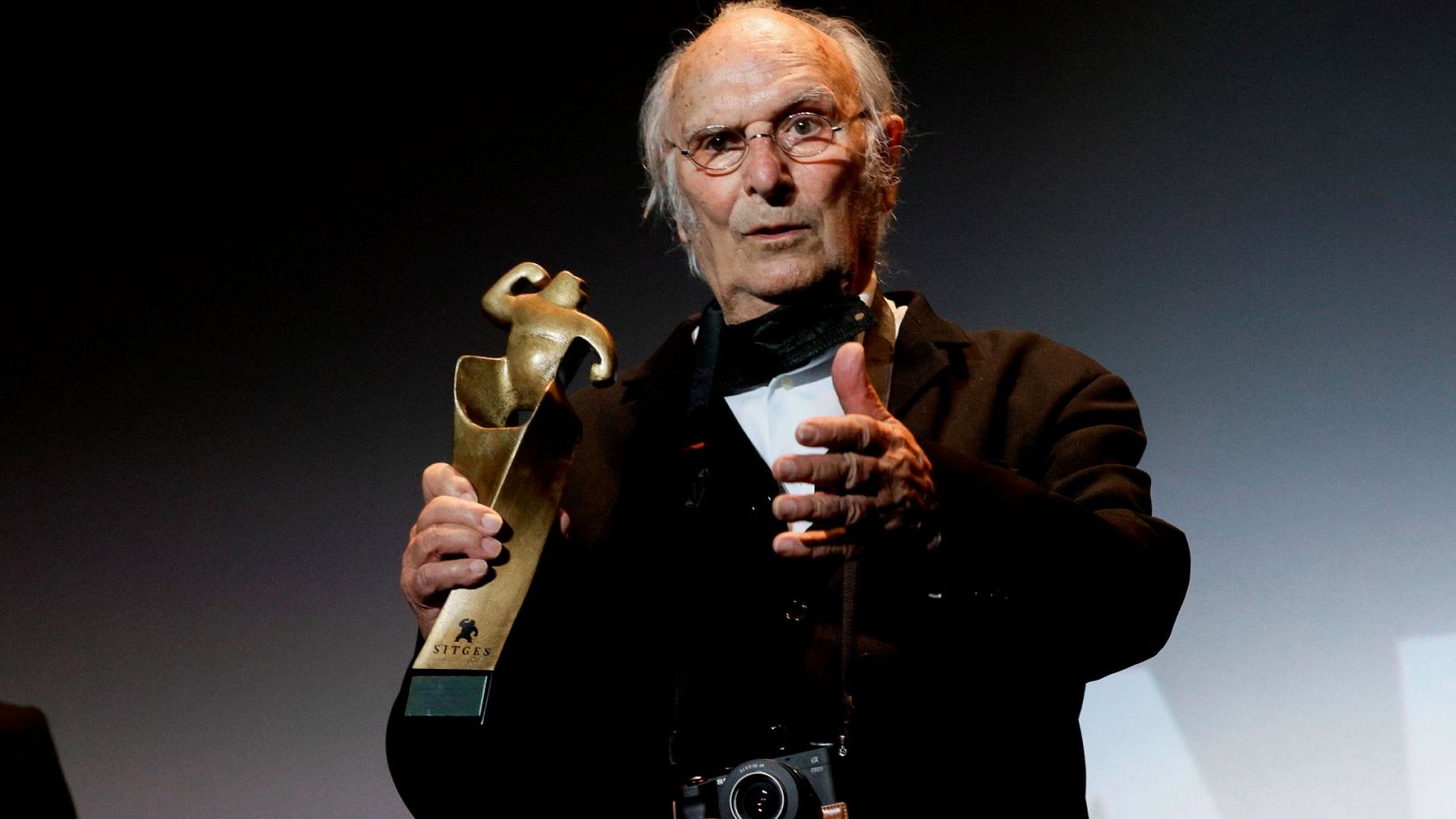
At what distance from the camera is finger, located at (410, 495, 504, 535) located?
3.41 ft

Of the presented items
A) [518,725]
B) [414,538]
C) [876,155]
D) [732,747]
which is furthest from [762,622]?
[876,155]

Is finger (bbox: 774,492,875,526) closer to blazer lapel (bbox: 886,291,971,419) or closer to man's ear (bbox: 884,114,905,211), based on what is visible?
blazer lapel (bbox: 886,291,971,419)

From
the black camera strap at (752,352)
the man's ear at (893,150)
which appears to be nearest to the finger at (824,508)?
the black camera strap at (752,352)

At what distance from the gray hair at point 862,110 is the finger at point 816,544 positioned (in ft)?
2.09

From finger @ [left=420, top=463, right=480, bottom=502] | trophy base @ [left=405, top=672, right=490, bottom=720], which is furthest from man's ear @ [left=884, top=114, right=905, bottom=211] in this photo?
trophy base @ [left=405, top=672, right=490, bottom=720]

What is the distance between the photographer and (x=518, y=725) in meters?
1.21

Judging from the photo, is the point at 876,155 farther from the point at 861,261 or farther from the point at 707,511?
the point at 707,511

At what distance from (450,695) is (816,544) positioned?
351 mm

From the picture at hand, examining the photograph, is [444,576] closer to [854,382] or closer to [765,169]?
[854,382]

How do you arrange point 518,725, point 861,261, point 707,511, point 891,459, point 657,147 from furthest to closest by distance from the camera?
point 657,147 < point 861,261 < point 707,511 < point 518,725 < point 891,459

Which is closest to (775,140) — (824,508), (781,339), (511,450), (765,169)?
(765,169)

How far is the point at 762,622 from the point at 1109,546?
1.16 feet

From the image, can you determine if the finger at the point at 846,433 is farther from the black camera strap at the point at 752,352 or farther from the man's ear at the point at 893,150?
the man's ear at the point at 893,150

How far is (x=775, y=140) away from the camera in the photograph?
1373 mm
